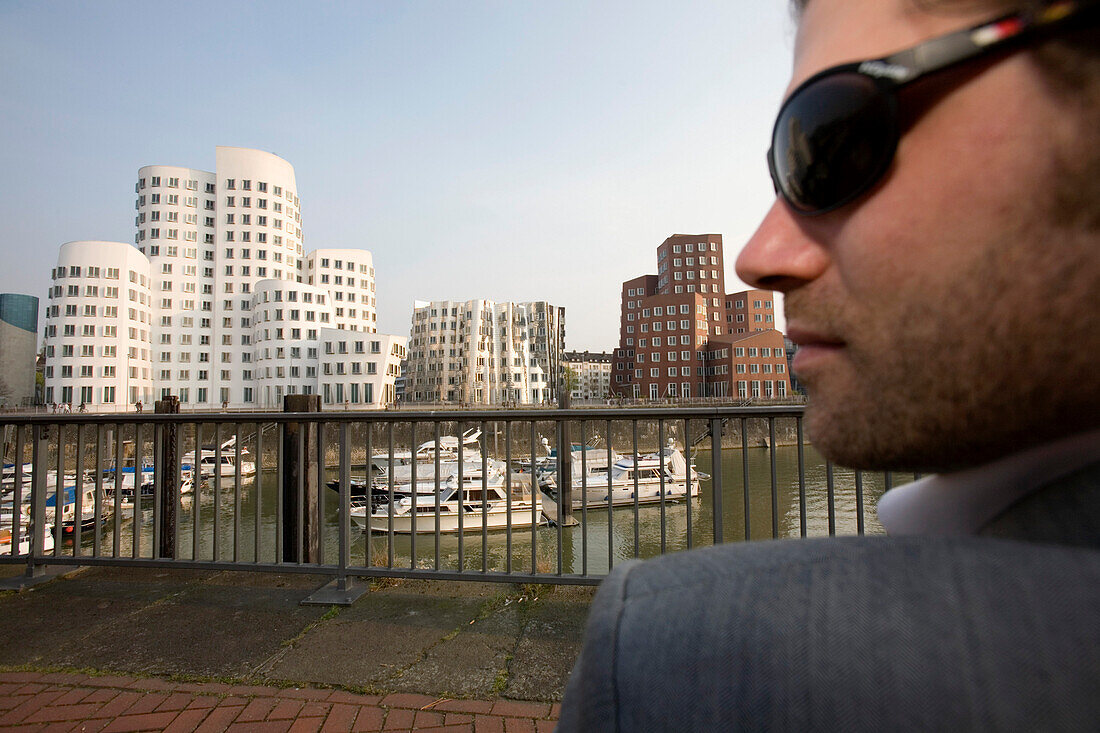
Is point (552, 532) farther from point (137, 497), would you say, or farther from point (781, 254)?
point (781, 254)

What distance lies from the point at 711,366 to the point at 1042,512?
6883cm

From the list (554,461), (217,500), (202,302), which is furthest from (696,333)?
(217,500)

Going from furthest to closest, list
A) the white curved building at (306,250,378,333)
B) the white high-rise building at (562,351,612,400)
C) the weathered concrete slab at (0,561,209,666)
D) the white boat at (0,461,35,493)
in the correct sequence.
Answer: the white high-rise building at (562,351,612,400) < the white curved building at (306,250,378,333) < the white boat at (0,461,35,493) < the weathered concrete slab at (0,561,209,666)

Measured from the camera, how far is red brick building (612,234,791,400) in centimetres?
6238

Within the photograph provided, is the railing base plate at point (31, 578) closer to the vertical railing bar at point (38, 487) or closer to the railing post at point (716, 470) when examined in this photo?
the vertical railing bar at point (38, 487)

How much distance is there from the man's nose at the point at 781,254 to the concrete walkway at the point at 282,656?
2105mm

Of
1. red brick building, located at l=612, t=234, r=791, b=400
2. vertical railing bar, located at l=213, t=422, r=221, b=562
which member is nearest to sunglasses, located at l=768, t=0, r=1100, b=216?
Result: vertical railing bar, located at l=213, t=422, r=221, b=562

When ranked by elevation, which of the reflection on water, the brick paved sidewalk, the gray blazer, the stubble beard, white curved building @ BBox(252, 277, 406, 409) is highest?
white curved building @ BBox(252, 277, 406, 409)

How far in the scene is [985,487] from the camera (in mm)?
423

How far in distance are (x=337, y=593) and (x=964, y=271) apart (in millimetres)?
3890

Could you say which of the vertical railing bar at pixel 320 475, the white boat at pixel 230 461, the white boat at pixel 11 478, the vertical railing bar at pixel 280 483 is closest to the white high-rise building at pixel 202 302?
the white boat at pixel 11 478

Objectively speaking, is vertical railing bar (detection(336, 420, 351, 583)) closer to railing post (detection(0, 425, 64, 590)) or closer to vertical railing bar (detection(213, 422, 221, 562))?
vertical railing bar (detection(213, 422, 221, 562))

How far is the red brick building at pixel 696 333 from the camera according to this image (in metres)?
62.4

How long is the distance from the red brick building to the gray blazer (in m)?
55.8
